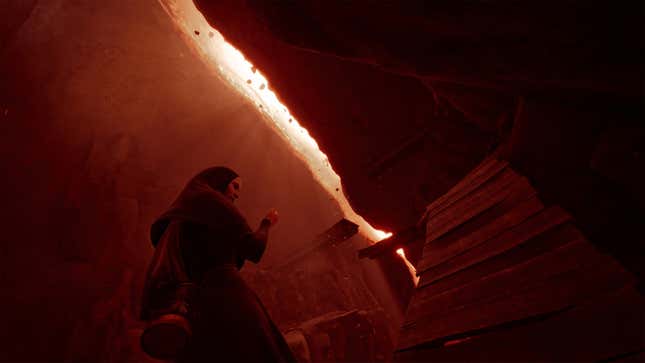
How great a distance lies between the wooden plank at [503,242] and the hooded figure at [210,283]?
1939mm

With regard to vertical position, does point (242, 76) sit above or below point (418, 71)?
above

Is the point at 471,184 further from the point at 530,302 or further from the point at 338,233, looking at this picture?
the point at 338,233

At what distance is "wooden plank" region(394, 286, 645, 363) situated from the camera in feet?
3.58

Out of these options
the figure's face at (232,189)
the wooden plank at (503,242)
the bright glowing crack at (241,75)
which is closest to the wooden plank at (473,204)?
the wooden plank at (503,242)

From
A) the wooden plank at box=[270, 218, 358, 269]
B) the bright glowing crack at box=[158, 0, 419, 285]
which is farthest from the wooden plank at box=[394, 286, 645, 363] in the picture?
the bright glowing crack at box=[158, 0, 419, 285]

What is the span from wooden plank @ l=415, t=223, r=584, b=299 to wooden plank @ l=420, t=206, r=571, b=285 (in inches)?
1.5

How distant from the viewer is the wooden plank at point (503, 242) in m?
1.91

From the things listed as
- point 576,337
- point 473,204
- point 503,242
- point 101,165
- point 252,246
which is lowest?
point 576,337

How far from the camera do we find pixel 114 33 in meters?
16.0

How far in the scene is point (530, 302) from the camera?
1.46 m

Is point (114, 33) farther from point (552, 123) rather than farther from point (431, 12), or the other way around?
point (552, 123)

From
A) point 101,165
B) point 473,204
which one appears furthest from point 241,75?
point 473,204

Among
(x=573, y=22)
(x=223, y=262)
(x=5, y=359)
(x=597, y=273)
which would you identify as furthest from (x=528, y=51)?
(x=5, y=359)

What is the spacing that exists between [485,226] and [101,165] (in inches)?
604
